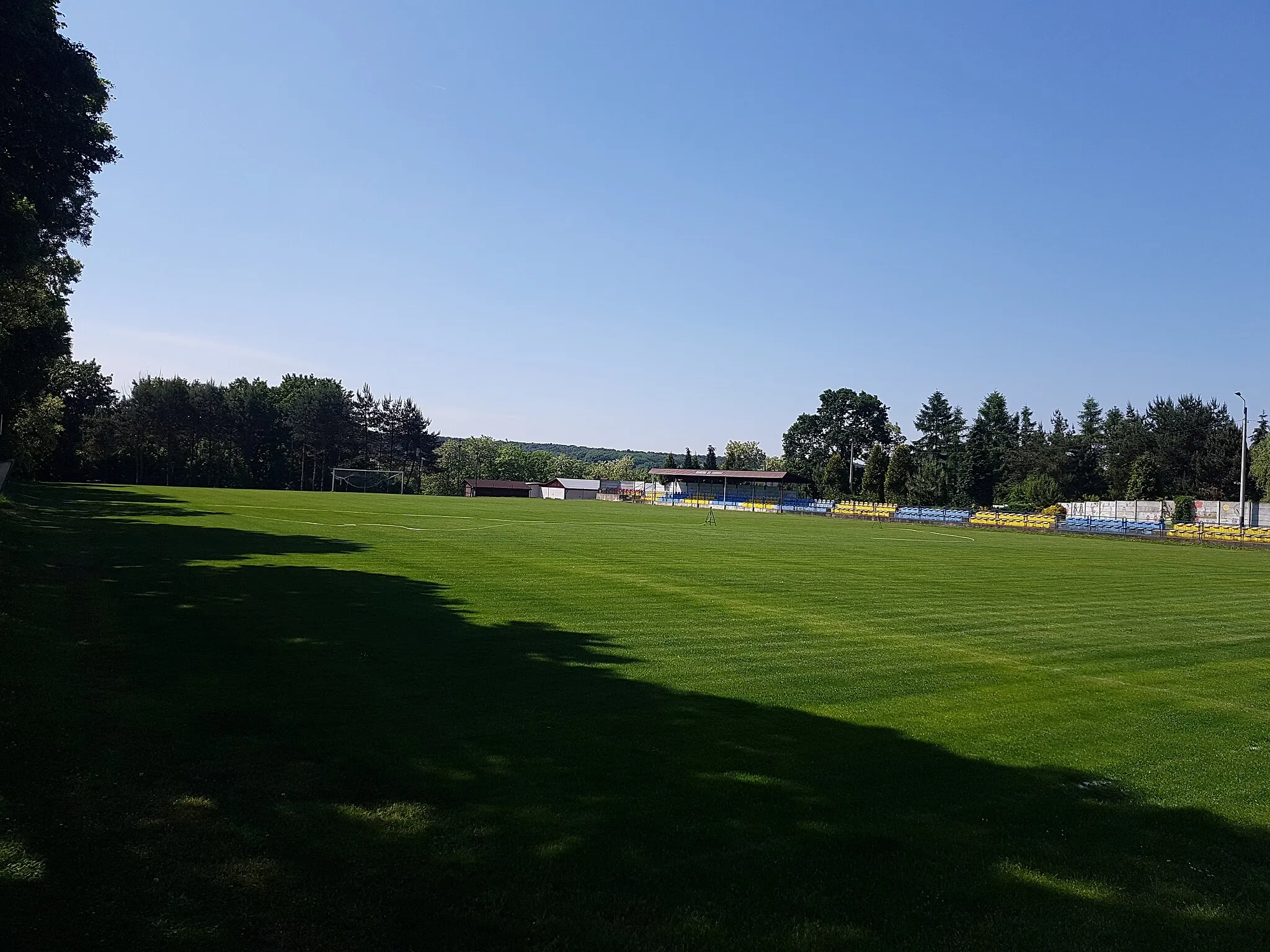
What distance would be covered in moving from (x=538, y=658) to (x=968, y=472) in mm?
99974

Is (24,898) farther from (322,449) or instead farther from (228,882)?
(322,449)

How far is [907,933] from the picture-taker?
4.38m

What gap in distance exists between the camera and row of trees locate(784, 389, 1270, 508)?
8294 centimetres

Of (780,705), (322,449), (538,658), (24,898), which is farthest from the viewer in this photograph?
(322,449)

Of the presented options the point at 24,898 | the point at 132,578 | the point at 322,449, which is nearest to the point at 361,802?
the point at 24,898

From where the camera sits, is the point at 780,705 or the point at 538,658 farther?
the point at 538,658

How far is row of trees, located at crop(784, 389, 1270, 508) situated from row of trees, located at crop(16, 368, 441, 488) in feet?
210

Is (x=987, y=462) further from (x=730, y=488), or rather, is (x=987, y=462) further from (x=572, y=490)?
(x=572, y=490)

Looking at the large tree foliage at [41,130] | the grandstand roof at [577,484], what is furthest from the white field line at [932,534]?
the grandstand roof at [577,484]

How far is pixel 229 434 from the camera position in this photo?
4176 inches

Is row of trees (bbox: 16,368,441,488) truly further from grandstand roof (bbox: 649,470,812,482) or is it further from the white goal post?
grandstand roof (bbox: 649,470,812,482)

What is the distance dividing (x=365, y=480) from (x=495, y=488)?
2258 centimetres

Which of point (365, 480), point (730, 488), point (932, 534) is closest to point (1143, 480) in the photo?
point (932, 534)

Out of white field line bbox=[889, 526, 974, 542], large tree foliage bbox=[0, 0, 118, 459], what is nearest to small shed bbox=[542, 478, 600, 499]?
white field line bbox=[889, 526, 974, 542]
